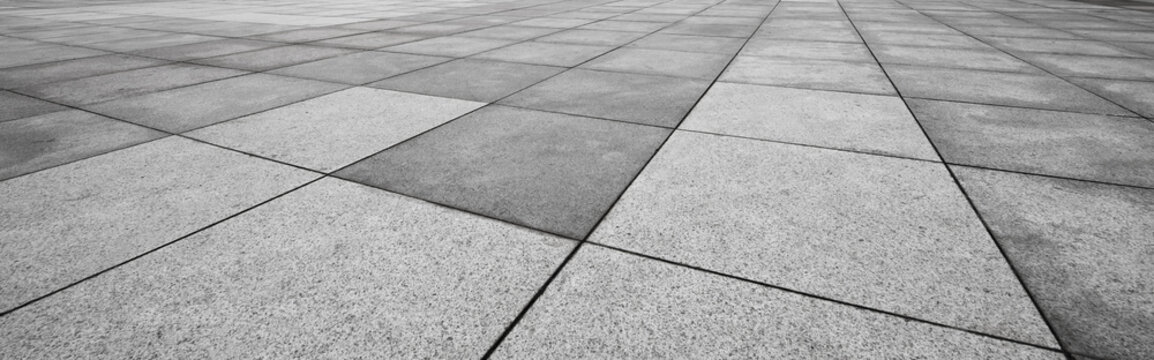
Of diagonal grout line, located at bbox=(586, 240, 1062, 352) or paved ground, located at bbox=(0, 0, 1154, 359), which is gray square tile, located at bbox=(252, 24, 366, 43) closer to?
paved ground, located at bbox=(0, 0, 1154, 359)

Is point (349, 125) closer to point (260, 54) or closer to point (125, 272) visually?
point (125, 272)

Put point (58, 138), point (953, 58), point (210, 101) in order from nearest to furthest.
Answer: point (58, 138) → point (210, 101) → point (953, 58)

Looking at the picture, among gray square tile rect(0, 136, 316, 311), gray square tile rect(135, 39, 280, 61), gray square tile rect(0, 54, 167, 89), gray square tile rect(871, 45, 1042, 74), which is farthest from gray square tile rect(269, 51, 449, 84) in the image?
gray square tile rect(871, 45, 1042, 74)

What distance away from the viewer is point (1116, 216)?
9.80ft

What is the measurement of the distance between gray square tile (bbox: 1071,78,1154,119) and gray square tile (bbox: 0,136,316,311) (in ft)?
25.7

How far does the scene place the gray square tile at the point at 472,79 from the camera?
229 inches

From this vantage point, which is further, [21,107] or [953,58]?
[953,58]

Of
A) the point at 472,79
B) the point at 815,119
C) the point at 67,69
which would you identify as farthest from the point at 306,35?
the point at 815,119

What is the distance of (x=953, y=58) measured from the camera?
745 cm

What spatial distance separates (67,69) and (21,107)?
2368mm

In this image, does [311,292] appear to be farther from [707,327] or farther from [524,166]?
[707,327]

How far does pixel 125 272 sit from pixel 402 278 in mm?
1455

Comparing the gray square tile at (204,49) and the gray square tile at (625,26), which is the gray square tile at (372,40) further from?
the gray square tile at (625,26)

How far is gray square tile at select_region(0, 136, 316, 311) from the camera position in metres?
2.64
